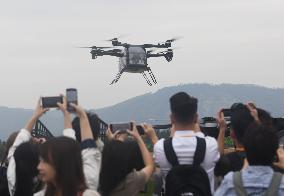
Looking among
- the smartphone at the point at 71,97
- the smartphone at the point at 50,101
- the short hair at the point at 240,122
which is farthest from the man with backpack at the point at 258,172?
the smartphone at the point at 50,101

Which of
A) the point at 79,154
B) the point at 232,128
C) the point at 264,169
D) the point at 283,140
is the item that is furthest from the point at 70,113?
the point at 283,140

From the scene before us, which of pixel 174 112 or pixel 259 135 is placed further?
pixel 174 112

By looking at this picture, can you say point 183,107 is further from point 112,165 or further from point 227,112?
point 112,165

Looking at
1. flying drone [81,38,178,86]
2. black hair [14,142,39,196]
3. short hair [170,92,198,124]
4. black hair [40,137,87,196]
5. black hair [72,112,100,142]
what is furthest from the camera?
flying drone [81,38,178,86]

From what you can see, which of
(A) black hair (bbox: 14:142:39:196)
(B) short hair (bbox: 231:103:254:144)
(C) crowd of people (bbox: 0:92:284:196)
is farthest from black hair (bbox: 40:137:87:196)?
(B) short hair (bbox: 231:103:254:144)

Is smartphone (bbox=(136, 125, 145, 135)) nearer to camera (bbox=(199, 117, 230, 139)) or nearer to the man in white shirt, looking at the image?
the man in white shirt

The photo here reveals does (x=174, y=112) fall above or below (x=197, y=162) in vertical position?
above

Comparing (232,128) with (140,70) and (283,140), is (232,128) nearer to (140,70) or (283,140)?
(283,140)

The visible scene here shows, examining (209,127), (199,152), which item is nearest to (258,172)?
(199,152)

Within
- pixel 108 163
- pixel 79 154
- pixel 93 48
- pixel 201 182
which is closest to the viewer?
pixel 79 154
